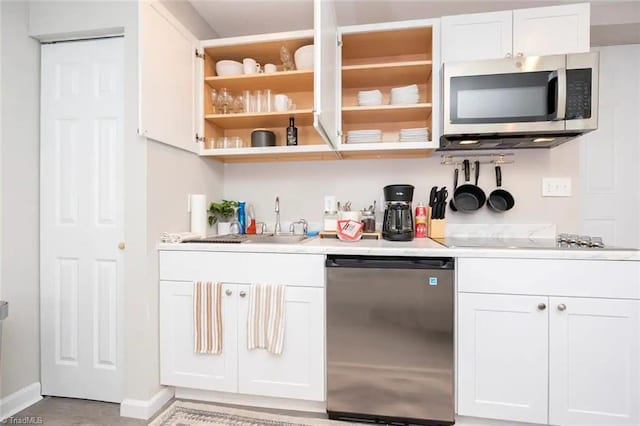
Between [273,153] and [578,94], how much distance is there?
175 centimetres

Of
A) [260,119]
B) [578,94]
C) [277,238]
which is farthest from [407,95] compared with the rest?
[277,238]

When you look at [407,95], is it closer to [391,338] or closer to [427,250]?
[427,250]

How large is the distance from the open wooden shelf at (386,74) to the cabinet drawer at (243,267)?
1.22m

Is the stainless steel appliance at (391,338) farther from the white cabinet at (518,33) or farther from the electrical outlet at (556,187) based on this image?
the white cabinet at (518,33)

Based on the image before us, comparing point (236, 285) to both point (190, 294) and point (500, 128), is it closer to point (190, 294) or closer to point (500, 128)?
point (190, 294)

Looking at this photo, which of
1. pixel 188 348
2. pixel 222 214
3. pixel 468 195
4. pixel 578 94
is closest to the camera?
pixel 578 94

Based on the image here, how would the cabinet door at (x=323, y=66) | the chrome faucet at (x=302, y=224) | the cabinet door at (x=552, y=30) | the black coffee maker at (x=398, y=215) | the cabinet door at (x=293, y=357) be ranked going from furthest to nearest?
the chrome faucet at (x=302, y=224) → the black coffee maker at (x=398, y=215) → the cabinet door at (x=552, y=30) → the cabinet door at (x=293, y=357) → the cabinet door at (x=323, y=66)

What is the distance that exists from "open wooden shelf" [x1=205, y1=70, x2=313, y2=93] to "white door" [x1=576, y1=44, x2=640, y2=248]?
191 cm

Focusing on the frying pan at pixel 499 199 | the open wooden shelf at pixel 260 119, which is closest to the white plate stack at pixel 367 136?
the open wooden shelf at pixel 260 119

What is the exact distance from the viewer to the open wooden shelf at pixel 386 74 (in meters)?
1.95

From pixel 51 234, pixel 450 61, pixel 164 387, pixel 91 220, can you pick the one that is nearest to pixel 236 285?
pixel 164 387

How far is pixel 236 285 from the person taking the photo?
1728 millimetres

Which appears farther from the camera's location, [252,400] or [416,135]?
[416,135]

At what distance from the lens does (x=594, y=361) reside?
4.77 ft
